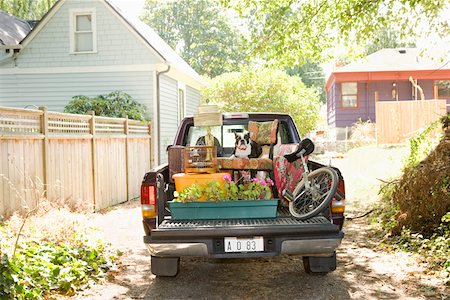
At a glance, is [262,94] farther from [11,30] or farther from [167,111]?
[11,30]

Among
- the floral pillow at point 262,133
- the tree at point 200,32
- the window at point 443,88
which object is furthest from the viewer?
the tree at point 200,32

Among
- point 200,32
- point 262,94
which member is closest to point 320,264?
point 262,94

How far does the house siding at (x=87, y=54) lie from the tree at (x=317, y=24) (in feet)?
17.2

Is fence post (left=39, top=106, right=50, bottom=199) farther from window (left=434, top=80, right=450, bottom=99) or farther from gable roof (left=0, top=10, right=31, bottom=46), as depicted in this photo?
window (left=434, top=80, right=450, bottom=99)

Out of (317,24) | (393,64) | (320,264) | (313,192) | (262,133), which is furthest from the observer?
(393,64)

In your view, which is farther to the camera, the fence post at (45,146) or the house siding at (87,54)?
the house siding at (87,54)

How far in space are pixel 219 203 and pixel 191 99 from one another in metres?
19.1

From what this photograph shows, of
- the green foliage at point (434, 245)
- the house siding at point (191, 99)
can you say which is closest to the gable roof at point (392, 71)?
the house siding at point (191, 99)

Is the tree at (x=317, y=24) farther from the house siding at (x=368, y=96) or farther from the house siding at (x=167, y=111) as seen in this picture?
the house siding at (x=368, y=96)

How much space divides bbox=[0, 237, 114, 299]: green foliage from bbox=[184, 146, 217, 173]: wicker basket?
1.57 metres

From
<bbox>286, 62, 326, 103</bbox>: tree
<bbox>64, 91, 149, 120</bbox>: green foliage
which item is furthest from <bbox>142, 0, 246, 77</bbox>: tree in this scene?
<bbox>64, 91, 149, 120</bbox>: green foliage

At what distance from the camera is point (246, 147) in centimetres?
657

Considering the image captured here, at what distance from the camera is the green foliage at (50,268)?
15.6 feet

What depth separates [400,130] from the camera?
934 inches
